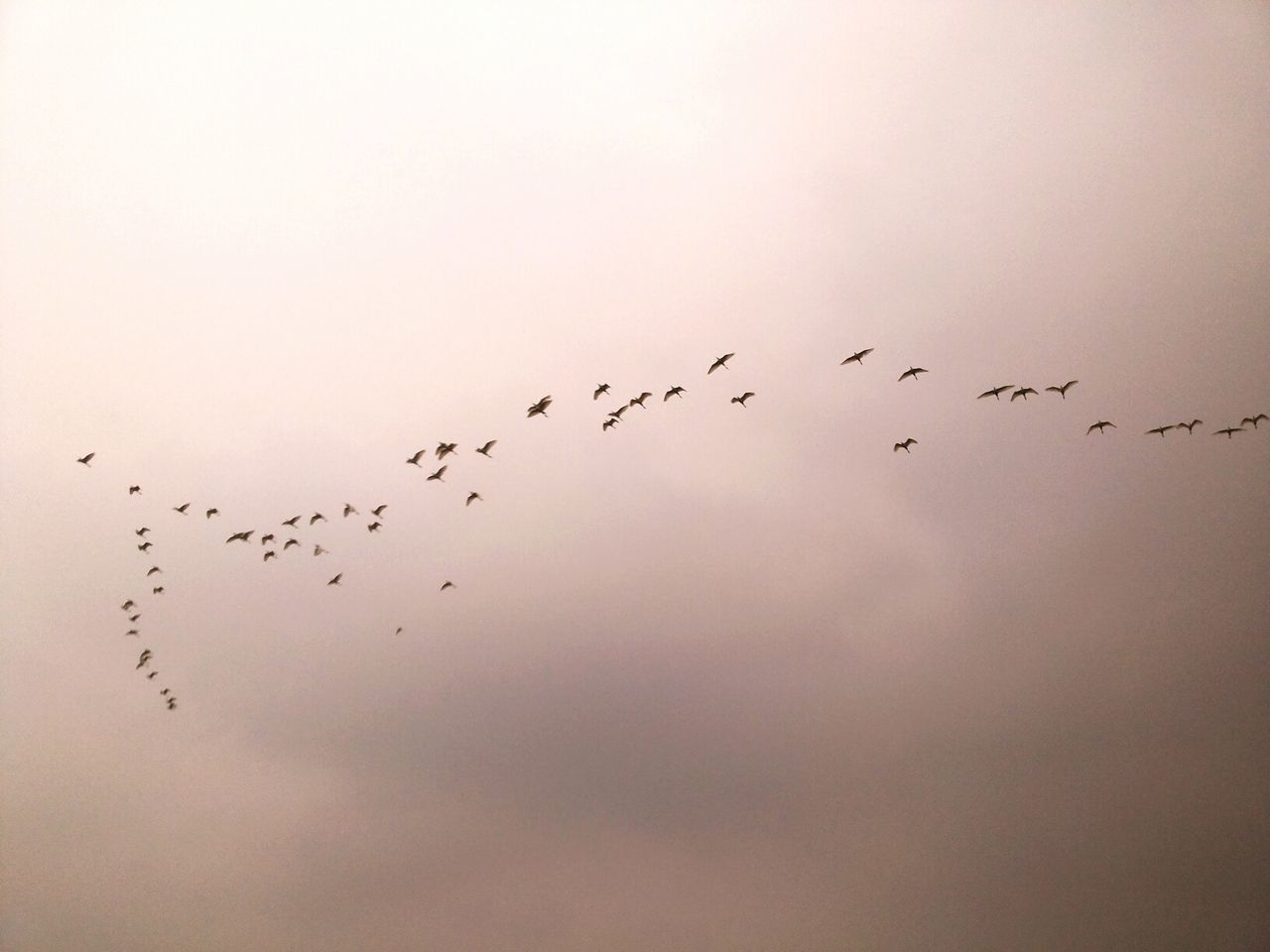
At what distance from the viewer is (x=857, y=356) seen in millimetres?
46750

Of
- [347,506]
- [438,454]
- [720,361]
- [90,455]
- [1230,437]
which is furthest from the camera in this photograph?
[1230,437]

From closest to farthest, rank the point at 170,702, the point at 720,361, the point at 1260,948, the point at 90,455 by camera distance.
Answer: the point at 720,361
the point at 90,455
the point at 170,702
the point at 1260,948

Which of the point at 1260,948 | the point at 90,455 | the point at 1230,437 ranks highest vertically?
the point at 1230,437

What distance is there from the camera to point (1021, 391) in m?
47.9

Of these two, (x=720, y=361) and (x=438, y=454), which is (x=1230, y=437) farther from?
(x=438, y=454)

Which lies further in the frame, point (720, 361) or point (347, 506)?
point (347, 506)

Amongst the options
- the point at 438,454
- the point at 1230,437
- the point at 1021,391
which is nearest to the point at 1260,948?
the point at 1230,437

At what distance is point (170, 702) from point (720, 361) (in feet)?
176

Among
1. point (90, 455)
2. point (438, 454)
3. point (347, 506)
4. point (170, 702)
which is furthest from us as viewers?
point (170, 702)

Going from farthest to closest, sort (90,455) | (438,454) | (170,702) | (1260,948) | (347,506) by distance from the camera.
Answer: (1260,948) → (170,702) → (90,455) → (347,506) → (438,454)

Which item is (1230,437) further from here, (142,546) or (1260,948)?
(142,546)

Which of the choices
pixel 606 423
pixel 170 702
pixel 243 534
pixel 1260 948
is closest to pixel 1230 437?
pixel 1260 948

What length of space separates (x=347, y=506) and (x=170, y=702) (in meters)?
29.2

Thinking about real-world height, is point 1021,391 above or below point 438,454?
below
